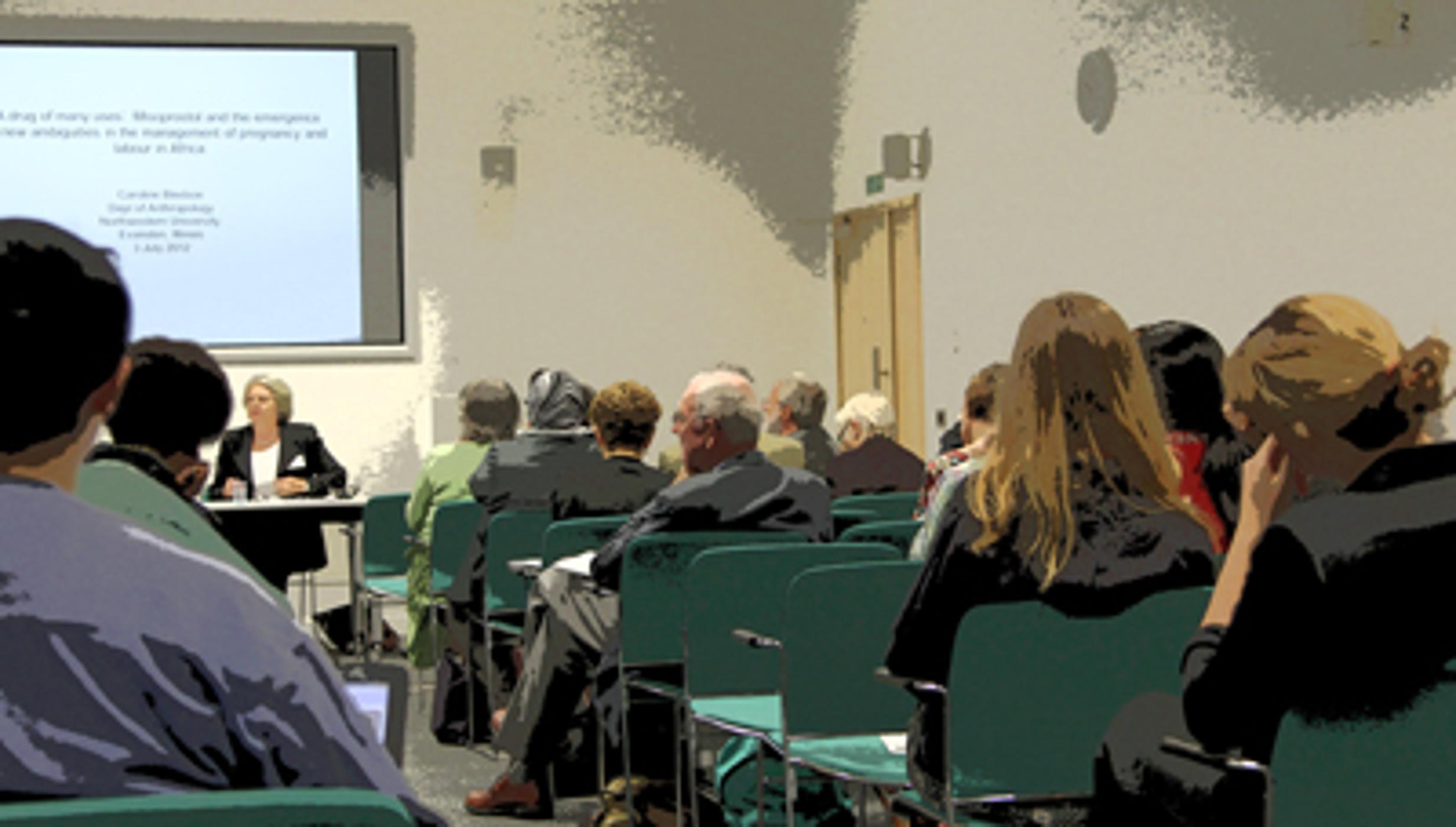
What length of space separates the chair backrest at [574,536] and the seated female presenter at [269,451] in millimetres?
3360

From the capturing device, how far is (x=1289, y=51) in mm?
6105

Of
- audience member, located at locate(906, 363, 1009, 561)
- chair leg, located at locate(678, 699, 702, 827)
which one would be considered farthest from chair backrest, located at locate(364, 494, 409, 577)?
chair leg, located at locate(678, 699, 702, 827)

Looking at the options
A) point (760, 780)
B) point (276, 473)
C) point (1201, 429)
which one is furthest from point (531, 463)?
point (276, 473)

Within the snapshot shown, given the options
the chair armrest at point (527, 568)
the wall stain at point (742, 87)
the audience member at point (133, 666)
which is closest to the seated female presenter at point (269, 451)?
the chair armrest at point (527, 568)

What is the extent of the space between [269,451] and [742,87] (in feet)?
13.9

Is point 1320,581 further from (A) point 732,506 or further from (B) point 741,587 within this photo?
(A) point 732,506

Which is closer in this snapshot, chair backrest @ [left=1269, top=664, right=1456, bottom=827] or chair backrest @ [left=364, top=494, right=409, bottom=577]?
chair backrest @ [left=1269, top=664, right=1456, bottom=827]

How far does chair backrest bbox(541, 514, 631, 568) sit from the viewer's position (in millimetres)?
4473

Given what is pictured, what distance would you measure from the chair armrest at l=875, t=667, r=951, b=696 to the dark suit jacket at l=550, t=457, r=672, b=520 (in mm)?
2223

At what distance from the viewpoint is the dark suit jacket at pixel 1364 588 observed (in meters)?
1.86

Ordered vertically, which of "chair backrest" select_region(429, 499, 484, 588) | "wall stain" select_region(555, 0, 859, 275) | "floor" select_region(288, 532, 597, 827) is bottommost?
"floor" select_region(288, 532, 597, 827)

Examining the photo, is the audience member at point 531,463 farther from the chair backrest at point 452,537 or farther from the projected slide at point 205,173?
the projected slide at point 205,173

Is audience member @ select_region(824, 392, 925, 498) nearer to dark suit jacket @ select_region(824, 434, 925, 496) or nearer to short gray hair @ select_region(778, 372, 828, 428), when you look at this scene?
dark suit jacket @ select_region(824, 434, 925, 496)

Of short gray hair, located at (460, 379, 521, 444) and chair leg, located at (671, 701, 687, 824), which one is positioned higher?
short gray hair, located at (460, 379, 521, 444)
